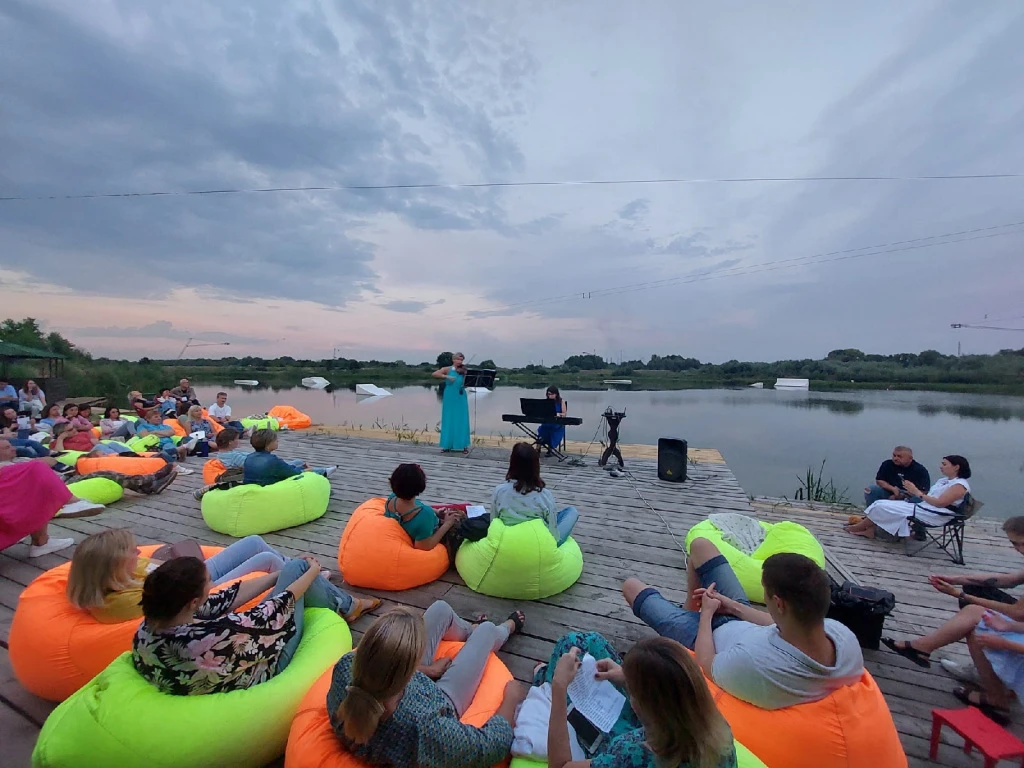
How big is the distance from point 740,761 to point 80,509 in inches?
220

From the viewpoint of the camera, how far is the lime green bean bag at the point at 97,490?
14.7ft

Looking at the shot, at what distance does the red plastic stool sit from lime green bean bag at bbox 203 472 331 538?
416cm

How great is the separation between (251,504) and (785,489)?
320 inches

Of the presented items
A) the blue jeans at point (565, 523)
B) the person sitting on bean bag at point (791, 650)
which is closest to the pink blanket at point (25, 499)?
the blue jeans at point (565, 523)

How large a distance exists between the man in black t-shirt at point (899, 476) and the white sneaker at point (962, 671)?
2581 millimetres

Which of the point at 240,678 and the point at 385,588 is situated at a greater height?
the point at 240,678

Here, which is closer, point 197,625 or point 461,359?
point 197,625

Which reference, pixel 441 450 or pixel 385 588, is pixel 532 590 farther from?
pixel 441 450

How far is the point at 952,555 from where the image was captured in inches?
146

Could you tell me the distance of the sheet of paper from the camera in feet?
4.94

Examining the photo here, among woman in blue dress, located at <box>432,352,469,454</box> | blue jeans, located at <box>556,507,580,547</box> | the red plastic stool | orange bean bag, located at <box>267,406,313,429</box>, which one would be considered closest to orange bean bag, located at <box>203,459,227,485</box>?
woman in blue dress, located at <box>432,352,469,454</box>

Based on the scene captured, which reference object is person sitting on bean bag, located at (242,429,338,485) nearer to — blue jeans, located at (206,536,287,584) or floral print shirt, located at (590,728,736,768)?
blue jeans, located at (206,536,287,584)

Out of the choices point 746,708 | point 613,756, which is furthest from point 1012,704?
point 613,756

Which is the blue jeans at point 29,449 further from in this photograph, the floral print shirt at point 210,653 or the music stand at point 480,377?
the floral print shirt at point 210,653
